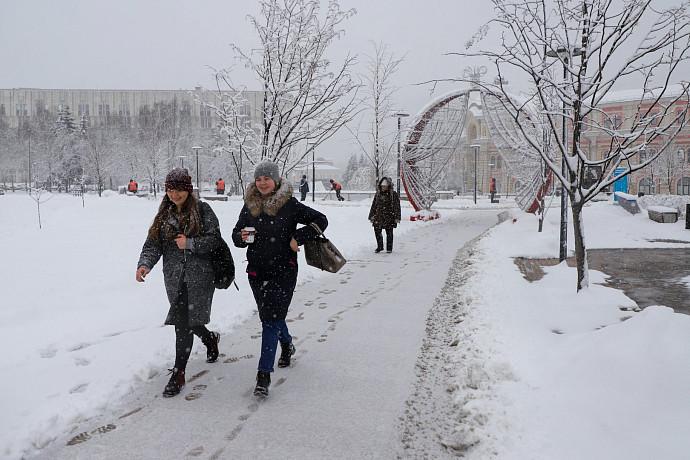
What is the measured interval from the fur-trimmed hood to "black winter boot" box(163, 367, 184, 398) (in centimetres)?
135

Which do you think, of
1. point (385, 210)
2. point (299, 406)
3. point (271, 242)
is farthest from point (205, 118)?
point (299, 406)

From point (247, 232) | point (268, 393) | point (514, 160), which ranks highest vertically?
point (514, 160)

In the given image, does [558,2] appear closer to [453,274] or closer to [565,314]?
[565,314]

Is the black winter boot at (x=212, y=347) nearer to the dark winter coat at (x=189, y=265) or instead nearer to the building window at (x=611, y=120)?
the dark winter coat at (x=189, y=265)

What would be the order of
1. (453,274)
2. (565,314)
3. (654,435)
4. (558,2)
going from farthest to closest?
(453,274) < (558,2) < (565,314) < (654,435)

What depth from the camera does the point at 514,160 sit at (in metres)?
20.6

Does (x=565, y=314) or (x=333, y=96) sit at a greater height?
(x=333, y=96)

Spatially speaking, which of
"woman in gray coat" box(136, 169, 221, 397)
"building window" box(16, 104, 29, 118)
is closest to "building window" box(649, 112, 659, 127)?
"woman in gray coat" box(136, 169, 221, 397)

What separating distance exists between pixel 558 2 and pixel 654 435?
521cm

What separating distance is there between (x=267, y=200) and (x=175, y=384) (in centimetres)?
157

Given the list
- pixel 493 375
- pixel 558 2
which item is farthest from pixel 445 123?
pixel 493 375

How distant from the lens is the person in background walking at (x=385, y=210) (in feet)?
36.0

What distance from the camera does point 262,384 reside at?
12.1 feet

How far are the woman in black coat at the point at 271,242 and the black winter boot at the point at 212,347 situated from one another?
69cm
